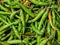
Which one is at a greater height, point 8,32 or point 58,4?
point 58,4

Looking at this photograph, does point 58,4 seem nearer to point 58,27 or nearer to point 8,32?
point 58,27

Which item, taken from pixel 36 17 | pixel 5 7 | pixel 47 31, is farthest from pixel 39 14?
pixel 5 7

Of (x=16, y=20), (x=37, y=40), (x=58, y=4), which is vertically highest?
(x=58, y=4)

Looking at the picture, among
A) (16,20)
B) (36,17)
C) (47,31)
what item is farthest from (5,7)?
(47,31)

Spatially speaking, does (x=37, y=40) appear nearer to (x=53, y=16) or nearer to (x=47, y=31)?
(x=47, y=31)

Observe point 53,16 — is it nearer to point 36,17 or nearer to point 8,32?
point 36,17

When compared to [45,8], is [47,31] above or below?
below

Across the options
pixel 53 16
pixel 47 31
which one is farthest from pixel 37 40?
pixel 53 16
